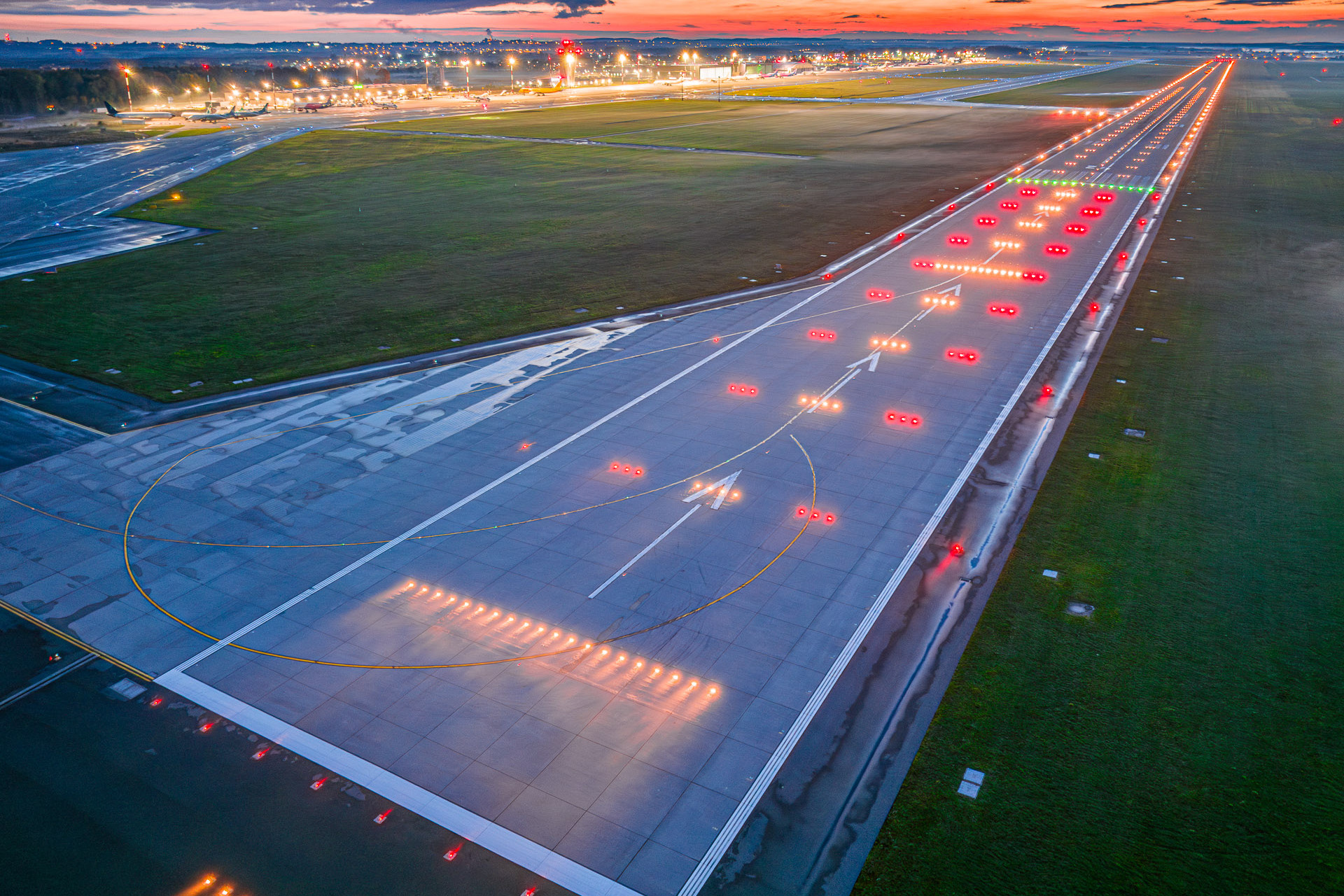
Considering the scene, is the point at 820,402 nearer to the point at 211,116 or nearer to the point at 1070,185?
the point at 1070,185

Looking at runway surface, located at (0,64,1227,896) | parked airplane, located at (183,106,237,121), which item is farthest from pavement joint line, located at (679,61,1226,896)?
parked airplane, located at (183,106,237,121)

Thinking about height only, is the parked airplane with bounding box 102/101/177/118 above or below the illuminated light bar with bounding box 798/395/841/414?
above

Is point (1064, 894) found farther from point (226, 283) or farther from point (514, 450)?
point (226, 283)

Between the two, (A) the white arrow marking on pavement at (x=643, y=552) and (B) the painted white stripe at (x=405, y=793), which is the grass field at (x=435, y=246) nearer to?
(A) the white arrow marking on pavement at (x=643, y=552)

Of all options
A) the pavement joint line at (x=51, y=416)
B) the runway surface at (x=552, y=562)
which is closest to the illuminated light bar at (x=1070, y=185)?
the runway surface at (x=552, y=562)

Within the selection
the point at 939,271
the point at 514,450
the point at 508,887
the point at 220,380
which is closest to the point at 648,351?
the point at 514,450

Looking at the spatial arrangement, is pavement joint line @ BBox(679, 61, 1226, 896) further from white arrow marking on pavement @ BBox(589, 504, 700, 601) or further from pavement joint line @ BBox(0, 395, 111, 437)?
pavement joint line @ BBox(0, 395, 111, 437)

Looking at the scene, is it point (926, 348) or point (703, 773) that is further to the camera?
point (926, 348)
